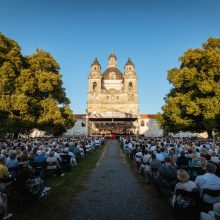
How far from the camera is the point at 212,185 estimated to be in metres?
5.57

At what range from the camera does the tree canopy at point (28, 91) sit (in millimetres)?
25047

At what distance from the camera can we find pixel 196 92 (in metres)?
28.2

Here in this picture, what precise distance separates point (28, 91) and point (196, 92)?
1822cm

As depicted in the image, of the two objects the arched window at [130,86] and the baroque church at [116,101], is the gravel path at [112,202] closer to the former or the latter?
the baroque church at [116,101]

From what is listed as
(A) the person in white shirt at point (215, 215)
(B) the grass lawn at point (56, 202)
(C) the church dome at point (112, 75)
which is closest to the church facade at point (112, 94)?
(C) the church dome at point (112, 75)

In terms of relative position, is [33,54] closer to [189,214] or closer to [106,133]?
[189,214]

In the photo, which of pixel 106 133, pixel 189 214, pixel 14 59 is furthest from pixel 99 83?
pixel 189 214

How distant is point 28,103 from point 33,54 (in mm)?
7002

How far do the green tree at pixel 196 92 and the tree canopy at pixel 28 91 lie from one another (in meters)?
12.9

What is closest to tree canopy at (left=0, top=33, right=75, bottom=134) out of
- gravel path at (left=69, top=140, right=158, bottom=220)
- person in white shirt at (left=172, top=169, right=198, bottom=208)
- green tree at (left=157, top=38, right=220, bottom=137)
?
green tree at (left=157, top=38, right=220, bottom=137)

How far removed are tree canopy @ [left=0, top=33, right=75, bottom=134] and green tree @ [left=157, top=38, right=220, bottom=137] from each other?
12.9 m

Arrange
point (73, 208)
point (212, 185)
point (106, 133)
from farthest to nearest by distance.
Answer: point (106, 133), point (73, 208), point (212, 185)

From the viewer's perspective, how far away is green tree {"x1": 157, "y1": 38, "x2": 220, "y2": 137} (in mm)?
26312

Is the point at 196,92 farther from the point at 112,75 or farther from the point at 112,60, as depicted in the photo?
the point at 112,60
